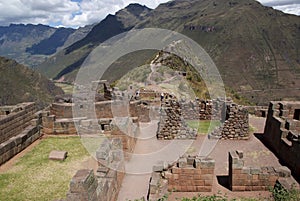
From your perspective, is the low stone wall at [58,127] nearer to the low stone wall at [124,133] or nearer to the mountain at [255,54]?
the low stone wall at [124,133]

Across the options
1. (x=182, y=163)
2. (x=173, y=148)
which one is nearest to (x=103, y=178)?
(x=182, y=163)

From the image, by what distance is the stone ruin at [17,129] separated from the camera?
13848mm

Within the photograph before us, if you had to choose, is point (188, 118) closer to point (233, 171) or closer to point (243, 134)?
point (243, 134)

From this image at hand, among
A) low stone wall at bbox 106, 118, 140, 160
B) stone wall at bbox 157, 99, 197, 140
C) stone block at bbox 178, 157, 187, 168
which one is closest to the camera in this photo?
Result: stone block at bbox 178, 157, 187, 168

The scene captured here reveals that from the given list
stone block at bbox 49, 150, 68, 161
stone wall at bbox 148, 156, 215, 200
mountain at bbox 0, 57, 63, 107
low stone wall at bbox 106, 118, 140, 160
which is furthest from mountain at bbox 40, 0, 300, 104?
stone wall at bbox 148, 156, 215, 200

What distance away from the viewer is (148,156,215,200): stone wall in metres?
10.7

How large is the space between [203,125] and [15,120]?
10614 mm

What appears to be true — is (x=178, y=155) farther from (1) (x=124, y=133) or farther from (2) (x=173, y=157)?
(1) (x=124, y=133)

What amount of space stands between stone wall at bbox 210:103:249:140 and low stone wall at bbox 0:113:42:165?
30.5 ft

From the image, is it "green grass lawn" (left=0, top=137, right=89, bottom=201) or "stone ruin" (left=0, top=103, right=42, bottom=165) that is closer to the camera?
"green grass lawn" (left=0, top=137, right=89, bottom=201)

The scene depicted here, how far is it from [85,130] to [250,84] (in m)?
126

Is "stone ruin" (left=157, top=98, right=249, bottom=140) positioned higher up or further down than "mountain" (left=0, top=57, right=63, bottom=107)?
higher up

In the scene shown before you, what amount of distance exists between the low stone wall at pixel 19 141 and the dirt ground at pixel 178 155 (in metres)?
5.32

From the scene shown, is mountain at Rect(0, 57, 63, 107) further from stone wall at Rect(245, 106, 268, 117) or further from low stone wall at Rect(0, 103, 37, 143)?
stone wall at Rect(245, 106, 268, 117)
